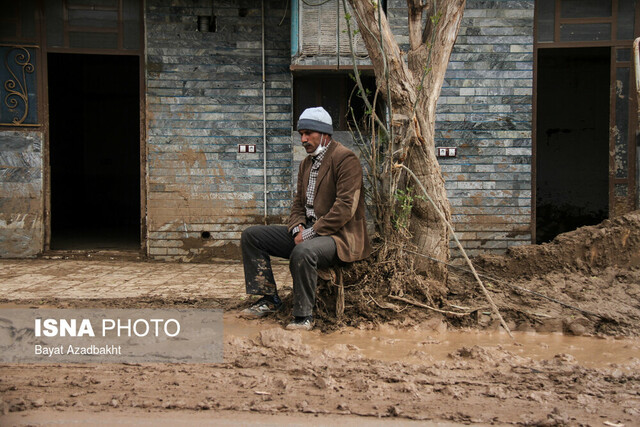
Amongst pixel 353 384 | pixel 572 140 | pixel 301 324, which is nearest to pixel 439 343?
pixel 301 324

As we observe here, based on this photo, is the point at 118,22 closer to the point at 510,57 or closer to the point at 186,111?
the point at 186,111

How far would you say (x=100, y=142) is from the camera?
607 inches

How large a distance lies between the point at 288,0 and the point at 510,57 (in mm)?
3191

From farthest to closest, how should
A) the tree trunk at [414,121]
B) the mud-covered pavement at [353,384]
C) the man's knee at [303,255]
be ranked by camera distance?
the tree trunk at [414,121]
the man's knee at [303,255]
the mud-covered pavement at [353,384]

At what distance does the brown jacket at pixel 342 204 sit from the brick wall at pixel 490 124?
348 centimetres

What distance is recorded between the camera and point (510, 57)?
800cm

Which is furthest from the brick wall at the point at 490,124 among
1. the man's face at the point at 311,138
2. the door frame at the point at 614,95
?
the man's face at the point at 311,138

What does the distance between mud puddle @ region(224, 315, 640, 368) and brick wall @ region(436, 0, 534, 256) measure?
3.43 meters

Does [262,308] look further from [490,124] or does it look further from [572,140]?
[572,140]

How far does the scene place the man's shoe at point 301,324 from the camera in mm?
4699

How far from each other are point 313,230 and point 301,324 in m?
0.78

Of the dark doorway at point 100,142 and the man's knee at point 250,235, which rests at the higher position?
the dark doorway at point 100,142

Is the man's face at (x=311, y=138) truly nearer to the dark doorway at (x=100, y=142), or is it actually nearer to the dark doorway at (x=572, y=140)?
the dark doorway at (x=100, y=142)

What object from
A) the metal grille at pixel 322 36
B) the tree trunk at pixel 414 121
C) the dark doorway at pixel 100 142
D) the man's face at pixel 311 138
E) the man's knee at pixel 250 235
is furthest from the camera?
the dark doorway at pixel 100 142
